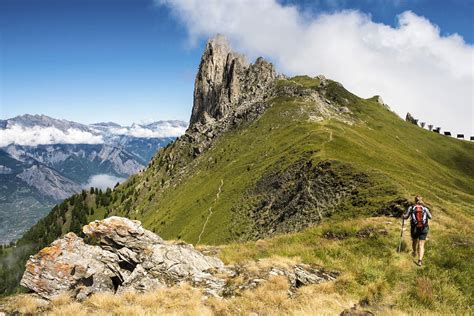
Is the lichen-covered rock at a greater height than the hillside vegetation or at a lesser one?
lesser

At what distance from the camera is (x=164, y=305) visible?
16406mm

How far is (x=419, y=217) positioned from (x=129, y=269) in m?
19.9

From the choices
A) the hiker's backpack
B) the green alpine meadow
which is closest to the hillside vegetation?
the green alpine meadow

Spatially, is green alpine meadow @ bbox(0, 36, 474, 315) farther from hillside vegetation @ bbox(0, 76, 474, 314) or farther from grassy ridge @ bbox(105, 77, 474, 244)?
grassy ridge @ bbox(105, 77, 474, 244)

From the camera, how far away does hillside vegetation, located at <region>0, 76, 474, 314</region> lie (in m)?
18.3

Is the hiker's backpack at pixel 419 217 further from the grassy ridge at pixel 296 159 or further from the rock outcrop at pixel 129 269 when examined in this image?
the grassy ridge at pixel 296 159

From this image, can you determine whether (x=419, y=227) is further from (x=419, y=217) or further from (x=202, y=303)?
(x=202, y=303)

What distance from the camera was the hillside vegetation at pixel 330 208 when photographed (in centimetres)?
1834

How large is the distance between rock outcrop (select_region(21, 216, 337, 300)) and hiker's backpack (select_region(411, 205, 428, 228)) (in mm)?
6778

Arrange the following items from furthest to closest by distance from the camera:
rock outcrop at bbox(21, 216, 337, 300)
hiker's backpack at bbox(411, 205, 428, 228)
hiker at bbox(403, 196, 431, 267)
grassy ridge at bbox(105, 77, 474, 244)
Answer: grassy ridge at bbox(105, 77, 474, 244) → hiker's backpack at bbox(411, 205, 428, 228) → hiker at bbox(403, 196, 431, 267) → rock outcrop at bbox(21, 216, 337, 300)

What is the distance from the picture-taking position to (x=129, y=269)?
78.2ft

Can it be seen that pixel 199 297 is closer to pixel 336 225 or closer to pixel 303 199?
pixel 336 225

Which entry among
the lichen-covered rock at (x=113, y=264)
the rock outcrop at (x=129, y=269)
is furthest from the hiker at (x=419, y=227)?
Answer: the lichen-covered rock at (x=113, y=264)

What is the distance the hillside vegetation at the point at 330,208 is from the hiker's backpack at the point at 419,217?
2.02 metres
